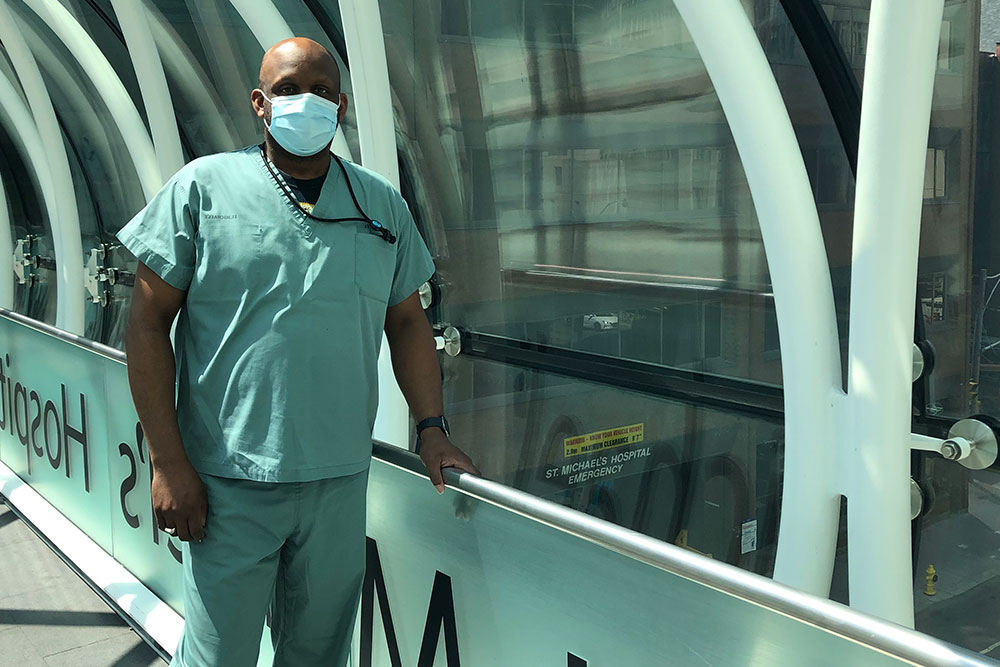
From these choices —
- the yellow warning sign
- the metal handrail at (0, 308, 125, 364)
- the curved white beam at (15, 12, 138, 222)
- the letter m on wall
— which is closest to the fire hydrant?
the yellow warning sign

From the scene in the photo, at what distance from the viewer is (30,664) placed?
12.7 ft

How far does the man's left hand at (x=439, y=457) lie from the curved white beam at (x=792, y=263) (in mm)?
1002

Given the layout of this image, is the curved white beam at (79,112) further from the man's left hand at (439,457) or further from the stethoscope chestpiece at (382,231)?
the man's left hand at (439,457)

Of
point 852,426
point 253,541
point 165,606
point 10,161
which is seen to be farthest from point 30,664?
point 10,161

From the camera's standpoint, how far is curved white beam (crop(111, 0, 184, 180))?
5996mm

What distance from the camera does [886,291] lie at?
2.55 m

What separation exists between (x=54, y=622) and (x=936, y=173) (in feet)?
12.6

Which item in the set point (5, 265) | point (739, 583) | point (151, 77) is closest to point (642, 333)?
point (151, 77)

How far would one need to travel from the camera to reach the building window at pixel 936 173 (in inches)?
148

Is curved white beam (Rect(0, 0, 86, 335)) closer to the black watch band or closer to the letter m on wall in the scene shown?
the letter m on wall

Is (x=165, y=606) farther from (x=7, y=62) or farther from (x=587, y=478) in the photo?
(x=7, y=62)

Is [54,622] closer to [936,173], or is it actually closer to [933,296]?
[933,296]

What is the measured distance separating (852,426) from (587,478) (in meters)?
3.17

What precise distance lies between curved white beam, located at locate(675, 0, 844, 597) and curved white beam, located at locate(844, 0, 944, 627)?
0.38ft
